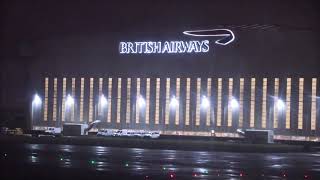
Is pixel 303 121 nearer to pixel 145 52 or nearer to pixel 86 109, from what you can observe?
pixel 145 52

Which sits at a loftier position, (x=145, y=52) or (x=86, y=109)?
(x=145, y=52)

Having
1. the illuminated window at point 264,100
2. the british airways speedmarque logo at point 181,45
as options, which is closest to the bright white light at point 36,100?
the british airways speedmarque logo at point 181,45

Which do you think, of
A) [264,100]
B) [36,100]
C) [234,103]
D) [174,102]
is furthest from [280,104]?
[36,100]

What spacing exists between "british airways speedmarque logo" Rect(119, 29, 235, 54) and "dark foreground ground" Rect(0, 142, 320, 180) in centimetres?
4230

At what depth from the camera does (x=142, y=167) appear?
1698 inches

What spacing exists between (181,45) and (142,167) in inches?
2261

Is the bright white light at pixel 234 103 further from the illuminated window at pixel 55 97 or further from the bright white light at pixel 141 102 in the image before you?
the illuminated window at pixel 55 97

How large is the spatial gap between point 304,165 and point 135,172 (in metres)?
16.0

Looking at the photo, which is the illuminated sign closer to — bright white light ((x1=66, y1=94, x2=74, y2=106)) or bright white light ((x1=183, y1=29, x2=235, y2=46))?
bright white light ((x1=183, y1=29, x2=235, y2=46))

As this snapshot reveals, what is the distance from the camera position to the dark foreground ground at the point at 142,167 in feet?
124

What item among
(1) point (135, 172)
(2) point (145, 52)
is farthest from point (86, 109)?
(1) point (135, 172)

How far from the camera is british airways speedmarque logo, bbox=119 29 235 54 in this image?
3777 inches

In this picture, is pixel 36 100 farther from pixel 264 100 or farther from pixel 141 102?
pixel 264 100

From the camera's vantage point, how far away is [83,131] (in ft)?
322
